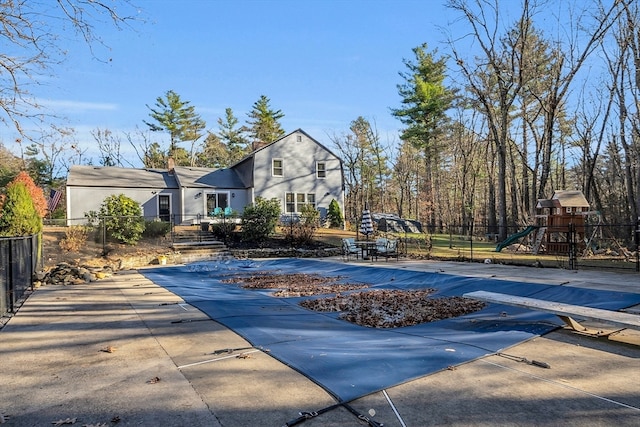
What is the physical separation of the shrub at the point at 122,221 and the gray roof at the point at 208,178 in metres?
7.39

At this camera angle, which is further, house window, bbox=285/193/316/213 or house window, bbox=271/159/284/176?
house window, bbox=285/193/316/213

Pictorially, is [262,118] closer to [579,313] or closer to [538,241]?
[538,241]

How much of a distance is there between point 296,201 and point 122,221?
1259 centimetres

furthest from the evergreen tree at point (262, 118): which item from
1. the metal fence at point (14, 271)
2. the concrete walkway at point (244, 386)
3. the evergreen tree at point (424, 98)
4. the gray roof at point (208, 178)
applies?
the concrete walkway at point (244, 386)

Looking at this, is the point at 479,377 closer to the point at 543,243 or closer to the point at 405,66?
the point at 543,243

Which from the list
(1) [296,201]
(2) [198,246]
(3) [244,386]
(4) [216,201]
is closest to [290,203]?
(1) [296,201]

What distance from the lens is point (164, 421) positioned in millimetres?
2748

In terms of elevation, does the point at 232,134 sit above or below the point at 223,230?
above

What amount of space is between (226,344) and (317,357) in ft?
4.09

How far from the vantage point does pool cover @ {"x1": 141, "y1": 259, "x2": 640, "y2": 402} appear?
11.6 ft

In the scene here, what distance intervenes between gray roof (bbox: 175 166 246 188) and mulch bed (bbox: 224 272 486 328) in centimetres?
1603

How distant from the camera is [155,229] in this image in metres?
18.0

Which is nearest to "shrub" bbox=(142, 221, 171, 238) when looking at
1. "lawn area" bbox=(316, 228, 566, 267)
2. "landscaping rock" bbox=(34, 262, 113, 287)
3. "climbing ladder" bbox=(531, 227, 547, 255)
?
"landscaping rock" bbox=(34, 262, 113, 287)

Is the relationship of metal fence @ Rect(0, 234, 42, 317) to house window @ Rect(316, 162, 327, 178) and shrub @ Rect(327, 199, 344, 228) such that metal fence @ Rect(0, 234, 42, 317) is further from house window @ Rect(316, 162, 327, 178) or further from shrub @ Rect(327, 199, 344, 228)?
house window @ Rect(316, 162, 327, 178)
